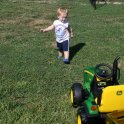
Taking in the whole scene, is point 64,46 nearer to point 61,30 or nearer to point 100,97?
point 61,30

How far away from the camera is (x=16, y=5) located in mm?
16938

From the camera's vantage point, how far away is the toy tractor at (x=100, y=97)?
5281 mm

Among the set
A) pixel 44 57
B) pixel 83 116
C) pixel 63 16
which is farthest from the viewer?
pixel 44 57

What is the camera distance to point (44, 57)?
928 centimetres

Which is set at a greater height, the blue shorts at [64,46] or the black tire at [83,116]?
the black tire at [83,116]

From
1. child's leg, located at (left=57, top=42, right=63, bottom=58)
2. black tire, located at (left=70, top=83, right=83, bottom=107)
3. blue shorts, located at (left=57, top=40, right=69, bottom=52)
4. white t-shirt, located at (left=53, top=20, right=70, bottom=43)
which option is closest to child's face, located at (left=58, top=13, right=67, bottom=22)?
white t-shirt, located at (left=53, top=20, right=70, bottom=43)

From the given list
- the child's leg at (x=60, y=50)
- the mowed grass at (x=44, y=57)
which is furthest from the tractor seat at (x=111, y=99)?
the child's leg at (x=60, y=50)

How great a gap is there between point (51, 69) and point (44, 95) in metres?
1.50

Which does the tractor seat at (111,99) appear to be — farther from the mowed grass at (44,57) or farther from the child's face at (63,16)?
the child's face at (63,16)

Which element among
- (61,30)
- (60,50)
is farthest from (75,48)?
(61,30)

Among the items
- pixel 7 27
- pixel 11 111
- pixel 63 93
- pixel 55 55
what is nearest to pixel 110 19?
pixel 7 27

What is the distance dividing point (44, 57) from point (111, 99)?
13.8ft

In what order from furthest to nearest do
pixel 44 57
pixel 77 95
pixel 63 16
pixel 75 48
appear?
pixel 75 48, pixel 44 57, pixel 63 16, pixel 77 95

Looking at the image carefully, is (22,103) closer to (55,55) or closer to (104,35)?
(55,55)
